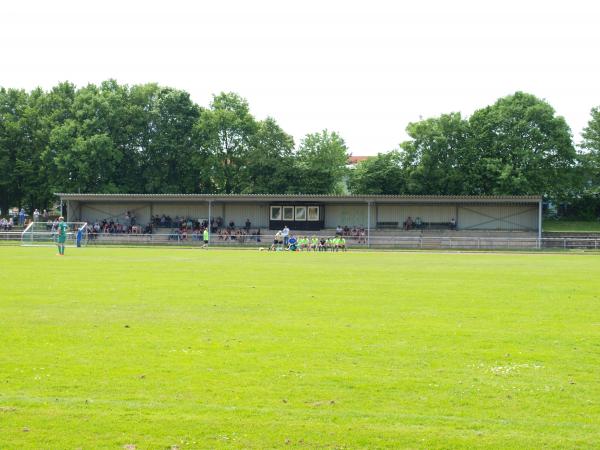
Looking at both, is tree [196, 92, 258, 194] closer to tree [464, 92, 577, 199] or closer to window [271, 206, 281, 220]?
window [271, 206, 281, 220]

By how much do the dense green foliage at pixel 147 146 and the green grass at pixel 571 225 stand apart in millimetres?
22717

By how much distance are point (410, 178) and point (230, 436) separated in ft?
218

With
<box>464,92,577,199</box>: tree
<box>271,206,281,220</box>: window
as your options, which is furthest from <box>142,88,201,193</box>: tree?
<box>464,92,577,199</box>: tree

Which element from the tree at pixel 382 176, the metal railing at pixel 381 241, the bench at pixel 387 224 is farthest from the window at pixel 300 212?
the tree at pixel 382 176

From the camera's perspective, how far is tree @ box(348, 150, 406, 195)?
7294cm

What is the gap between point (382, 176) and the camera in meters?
73.0

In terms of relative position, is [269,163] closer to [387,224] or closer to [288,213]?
[288,213]

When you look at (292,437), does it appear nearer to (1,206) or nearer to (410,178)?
(410,178)

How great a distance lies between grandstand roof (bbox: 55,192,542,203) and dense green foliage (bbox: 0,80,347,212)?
1091 cm

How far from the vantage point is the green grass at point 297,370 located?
701 cm

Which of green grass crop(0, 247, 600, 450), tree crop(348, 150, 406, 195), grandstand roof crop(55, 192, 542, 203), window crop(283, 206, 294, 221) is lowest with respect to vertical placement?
green grass crop(0, 247, 600, 450)

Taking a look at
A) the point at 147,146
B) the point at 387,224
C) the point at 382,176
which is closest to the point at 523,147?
the point at 382,176

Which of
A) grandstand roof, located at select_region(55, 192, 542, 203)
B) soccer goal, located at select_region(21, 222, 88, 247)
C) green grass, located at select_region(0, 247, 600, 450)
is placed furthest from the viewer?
grandstand roof, located at select_region(55, 192, 542, 203)

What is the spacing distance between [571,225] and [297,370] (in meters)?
65.4
